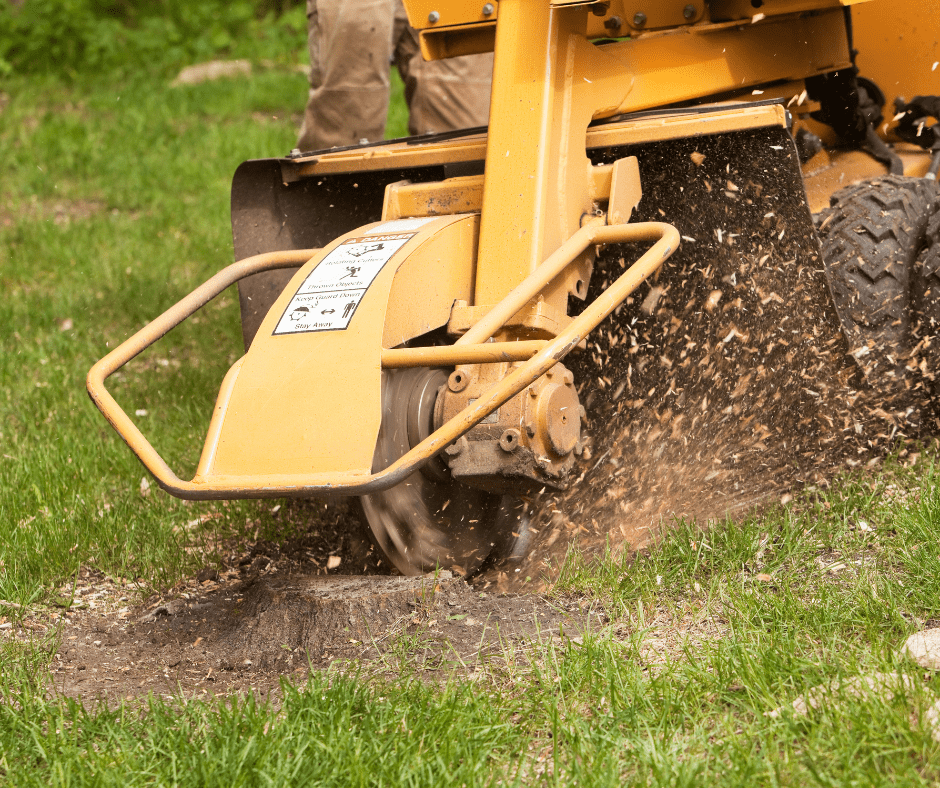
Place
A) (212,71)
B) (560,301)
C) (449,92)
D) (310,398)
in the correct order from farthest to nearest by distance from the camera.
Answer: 1. (212,71)
2. (449,92)
3. (560,301)
4. (310,398)

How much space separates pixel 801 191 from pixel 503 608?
1100 mm

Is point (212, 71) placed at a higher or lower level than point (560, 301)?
higher

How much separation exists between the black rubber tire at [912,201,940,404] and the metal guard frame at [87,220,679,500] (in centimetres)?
85

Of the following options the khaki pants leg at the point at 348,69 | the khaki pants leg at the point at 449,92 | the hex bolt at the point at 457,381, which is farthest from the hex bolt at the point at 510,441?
the khaki pants leg at the point at 348,69

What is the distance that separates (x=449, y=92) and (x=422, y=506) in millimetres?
2260

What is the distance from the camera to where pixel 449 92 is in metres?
4.16

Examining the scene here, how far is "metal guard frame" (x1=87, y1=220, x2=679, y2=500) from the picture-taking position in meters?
1.84

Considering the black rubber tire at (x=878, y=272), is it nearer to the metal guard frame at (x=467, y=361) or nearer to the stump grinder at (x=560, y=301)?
the stump grinder at (x=560, y=301)

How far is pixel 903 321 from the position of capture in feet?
8.73

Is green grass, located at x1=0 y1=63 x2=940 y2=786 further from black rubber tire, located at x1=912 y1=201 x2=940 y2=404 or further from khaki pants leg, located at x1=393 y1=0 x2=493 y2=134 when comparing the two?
khaki pants leg, located at x1=393 y1=0 x2=493 y2=134

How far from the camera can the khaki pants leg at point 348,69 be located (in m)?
4.09

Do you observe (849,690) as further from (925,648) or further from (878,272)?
(878,272)

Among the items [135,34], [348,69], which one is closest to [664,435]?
[348,69]

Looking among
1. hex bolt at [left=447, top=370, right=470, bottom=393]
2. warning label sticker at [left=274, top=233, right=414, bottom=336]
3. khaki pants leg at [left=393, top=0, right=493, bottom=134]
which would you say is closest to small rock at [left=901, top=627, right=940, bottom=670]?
hex bolt at [left=447, top=370, right=470, bottom=393]
